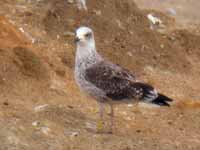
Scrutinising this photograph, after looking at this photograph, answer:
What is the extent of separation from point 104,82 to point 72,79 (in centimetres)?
204

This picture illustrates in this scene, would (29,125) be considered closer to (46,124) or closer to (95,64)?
(46,124)

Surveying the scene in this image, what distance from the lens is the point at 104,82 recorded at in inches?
422

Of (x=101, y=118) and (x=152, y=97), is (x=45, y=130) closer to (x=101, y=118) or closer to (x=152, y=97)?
(x=101, y=118)

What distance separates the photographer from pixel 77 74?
35.3 ft

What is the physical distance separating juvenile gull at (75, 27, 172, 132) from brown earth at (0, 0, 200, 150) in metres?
0.53

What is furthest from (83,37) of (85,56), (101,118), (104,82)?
(101,118)

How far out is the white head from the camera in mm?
10773

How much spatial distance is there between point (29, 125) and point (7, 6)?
4.20 metres

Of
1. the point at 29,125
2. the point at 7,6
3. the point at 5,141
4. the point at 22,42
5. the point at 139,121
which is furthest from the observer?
the point at 7,6

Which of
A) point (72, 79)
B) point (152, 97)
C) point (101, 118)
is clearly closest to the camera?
point (152, 97)

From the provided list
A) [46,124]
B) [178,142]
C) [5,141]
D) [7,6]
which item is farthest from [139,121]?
[7,6]

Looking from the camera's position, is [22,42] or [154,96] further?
[22,42]

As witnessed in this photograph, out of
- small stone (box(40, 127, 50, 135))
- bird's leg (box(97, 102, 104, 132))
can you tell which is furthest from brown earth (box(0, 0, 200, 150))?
bird's leg (box(97, 102, 104, 132))

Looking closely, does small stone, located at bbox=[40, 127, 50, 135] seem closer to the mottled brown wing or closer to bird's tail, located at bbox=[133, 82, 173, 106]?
the mottled brown wing
